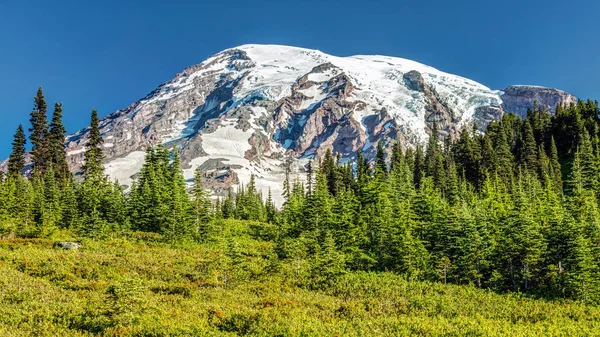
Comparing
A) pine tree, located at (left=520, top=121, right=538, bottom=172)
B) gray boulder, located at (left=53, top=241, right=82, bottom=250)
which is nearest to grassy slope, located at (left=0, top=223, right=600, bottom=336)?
gray boulder, located at (left=53, top=241, right=82, bottom=250)

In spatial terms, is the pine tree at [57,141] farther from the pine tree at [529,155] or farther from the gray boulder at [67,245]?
the pine tree at [529,155]

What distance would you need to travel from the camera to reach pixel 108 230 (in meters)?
42.7

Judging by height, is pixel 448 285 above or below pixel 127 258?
below

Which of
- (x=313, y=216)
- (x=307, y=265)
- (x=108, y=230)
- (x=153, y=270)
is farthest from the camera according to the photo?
(x=313, y=216)

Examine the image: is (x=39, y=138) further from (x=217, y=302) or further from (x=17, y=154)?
(x=217, y=302)

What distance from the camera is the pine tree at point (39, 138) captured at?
61375 mm

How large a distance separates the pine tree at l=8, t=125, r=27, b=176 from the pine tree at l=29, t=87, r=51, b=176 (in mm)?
3251

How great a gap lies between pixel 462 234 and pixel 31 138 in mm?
59420

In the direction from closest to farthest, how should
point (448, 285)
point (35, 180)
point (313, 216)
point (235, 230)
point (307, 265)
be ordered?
point (448, 285), point (307, 265), point (313, 216), point (235, 230), point (35, 180)

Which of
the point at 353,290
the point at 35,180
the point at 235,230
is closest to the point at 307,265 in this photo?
the point at 353,290

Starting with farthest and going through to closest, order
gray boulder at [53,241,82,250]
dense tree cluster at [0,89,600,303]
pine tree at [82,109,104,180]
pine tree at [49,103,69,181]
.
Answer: pine tree at [49,103,69,181], pine tree at [82,109,104,180], dense tree cluster at [0,89,600,303], gray boulder at [53,241,82,250]

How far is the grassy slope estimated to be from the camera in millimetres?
14633

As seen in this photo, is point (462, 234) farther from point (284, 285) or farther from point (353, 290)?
point (284, 285)

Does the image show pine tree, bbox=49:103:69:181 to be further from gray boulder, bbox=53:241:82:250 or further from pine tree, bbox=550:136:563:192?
pine tree, bbox=550:136:563:192
